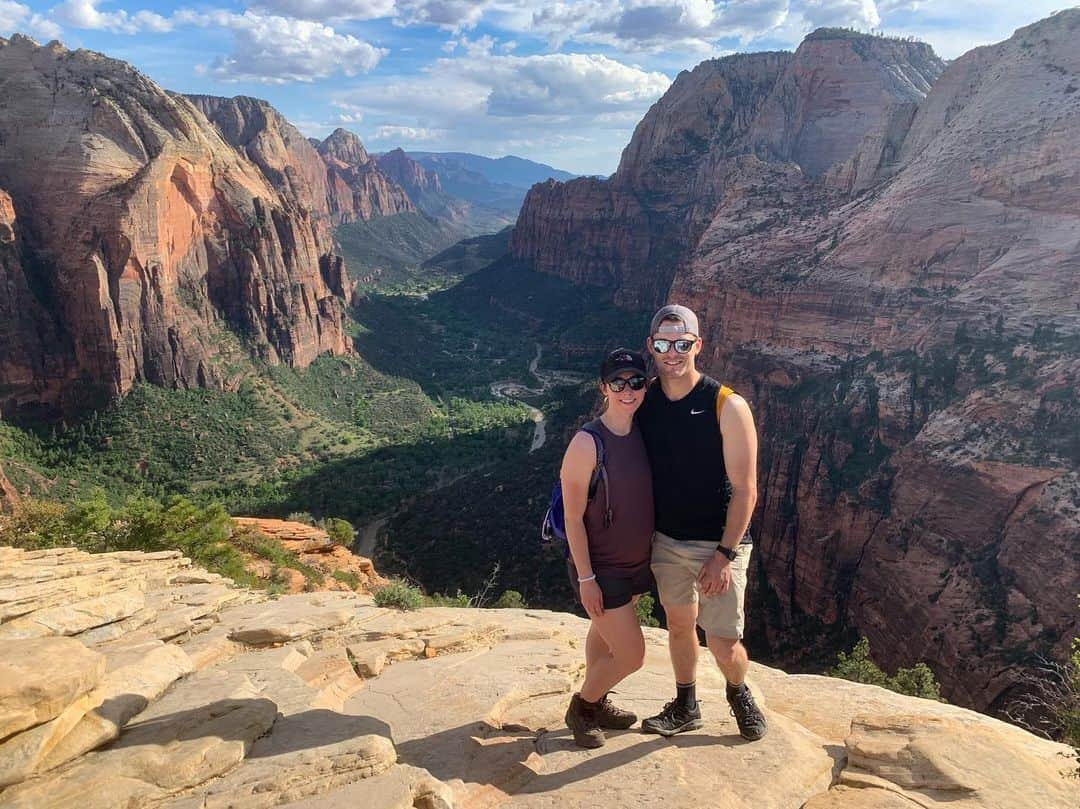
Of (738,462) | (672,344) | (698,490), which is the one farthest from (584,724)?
(672,344)

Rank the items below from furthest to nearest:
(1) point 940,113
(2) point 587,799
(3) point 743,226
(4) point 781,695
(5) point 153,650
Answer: (3) point 743,226, (1) point 940,113, (4) point 781,695, (5) point 153,650, (2) point 587,799

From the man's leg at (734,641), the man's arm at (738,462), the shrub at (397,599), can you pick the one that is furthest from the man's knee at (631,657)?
the shrub at (397,599)

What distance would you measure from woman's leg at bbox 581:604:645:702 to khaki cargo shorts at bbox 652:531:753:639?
46 cm

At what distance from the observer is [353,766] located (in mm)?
5727

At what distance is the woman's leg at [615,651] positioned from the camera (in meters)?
6.42

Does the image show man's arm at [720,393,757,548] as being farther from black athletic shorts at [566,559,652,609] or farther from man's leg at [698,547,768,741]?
black athletic shorts at [566,559,652,609]

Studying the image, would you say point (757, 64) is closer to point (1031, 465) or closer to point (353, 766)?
point (1031, 465)

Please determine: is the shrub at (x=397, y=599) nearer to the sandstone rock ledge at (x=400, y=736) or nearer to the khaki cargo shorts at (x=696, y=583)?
the sandstone rock ledge at (x=400, y=736)

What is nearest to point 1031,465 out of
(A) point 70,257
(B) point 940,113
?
(B) point 940,113

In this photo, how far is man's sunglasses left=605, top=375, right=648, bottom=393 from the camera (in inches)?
236

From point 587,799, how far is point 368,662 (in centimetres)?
409

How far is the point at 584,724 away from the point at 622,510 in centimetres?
242

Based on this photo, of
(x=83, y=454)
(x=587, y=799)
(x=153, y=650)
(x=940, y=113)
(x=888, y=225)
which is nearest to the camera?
(x=587, y=799)

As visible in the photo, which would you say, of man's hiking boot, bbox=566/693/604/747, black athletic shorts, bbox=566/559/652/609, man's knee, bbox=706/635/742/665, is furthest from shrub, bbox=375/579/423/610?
man's knee, bbox=706/635/742/665
